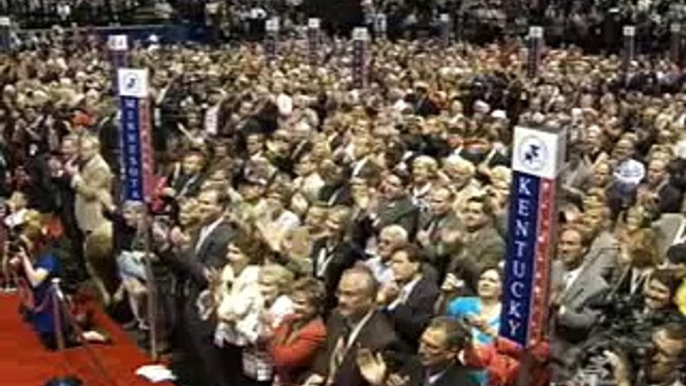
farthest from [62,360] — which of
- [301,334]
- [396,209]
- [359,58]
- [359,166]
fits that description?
[359,58]

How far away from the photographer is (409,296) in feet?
22.6

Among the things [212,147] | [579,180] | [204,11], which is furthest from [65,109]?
[204,11]

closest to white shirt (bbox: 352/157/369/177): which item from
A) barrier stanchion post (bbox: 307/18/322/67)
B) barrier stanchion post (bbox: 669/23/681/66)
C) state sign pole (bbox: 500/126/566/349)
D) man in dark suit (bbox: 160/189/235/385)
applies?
man in dark suit (bbox: 160/189/235/385)

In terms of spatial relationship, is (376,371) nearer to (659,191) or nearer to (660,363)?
(660,363)

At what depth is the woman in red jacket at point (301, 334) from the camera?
21.3 ft

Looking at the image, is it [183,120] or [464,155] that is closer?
[464,155]

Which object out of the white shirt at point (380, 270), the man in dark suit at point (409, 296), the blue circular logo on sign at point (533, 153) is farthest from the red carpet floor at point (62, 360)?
the blue circular logo on sign at point (533, 153)

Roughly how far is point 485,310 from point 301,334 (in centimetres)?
99

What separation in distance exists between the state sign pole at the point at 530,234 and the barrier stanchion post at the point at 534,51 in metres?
12.9

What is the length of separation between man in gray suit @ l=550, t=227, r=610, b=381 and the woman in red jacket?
48.9 inches

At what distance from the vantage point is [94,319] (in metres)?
10.3

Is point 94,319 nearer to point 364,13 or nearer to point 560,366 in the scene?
point 560,366

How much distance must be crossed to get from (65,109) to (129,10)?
53.2ft

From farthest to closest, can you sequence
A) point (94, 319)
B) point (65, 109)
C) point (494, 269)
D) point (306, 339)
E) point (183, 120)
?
point (183, 120) < point (65, 109) < point (94, 319) < point (494, 269) < point (306, 339)
